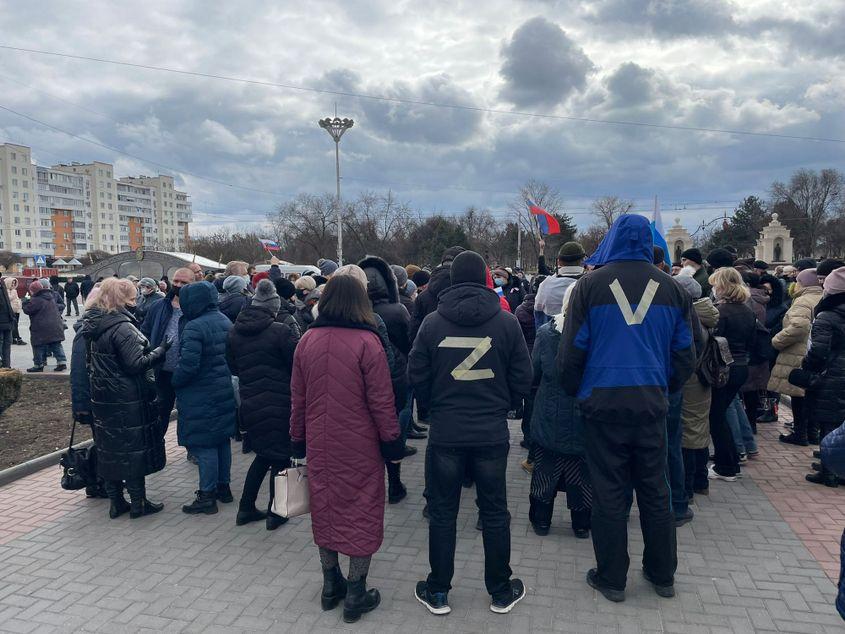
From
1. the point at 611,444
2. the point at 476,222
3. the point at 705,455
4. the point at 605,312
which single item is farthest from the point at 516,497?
the point at 476,222

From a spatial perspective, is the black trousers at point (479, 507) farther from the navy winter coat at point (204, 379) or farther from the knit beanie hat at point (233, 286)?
the knit beanie hat at point (233, 286)

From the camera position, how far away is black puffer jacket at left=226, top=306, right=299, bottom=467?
180 inches

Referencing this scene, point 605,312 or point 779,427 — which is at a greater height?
point 605,312

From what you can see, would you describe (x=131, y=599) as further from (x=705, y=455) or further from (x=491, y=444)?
(x=705, y=455)

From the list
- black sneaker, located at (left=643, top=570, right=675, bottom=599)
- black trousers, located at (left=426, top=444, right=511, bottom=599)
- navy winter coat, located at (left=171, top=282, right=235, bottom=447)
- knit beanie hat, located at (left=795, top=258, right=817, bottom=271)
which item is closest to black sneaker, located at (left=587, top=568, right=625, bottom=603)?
black sneaker, located at (left=643, top=570, right=675, bottom=599)

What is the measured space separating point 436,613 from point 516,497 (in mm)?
1999

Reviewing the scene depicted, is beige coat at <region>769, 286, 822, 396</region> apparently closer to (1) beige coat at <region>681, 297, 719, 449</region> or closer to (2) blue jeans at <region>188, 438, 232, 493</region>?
(1) beige coat at <region>681, 297, 719, 449</region>

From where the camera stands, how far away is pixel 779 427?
7531 mm

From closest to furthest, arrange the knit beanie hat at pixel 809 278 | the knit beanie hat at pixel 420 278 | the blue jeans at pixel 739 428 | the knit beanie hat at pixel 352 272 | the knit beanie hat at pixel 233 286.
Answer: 1. the knit beanie hat at pixel 352 272
2. the blue jeans at pixel 739 428
3. the knit beanie hat at pixel 809 278
4. the knit beanie hat at pixel 233 286
5. the knit beanie hat at pixel 420 278

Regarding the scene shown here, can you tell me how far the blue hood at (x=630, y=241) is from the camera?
3.54 meters

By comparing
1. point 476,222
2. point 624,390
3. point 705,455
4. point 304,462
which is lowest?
point 705,455

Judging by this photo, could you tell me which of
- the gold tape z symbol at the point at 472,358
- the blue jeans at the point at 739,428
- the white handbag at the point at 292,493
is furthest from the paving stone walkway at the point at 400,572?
the gold tape z symbol at the point at 472,358

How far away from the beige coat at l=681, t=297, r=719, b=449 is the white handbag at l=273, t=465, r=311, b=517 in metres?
3.09

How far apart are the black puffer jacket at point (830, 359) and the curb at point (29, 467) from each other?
6877 millimetres
